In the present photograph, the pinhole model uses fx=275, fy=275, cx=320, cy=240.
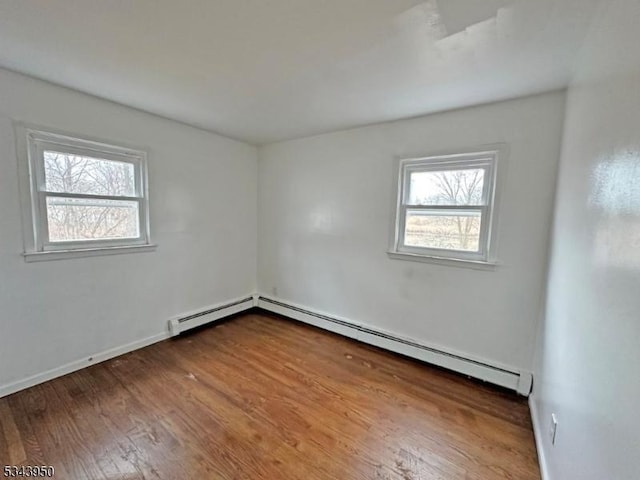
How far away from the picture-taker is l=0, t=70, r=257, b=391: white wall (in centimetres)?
208

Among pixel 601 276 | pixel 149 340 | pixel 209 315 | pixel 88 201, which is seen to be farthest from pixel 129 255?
pixel 601 276

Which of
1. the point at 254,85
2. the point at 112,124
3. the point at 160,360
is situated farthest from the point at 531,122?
the point at 160,360

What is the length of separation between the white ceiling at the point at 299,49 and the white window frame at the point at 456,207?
17.7 inches

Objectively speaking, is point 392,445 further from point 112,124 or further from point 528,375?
point 112,124

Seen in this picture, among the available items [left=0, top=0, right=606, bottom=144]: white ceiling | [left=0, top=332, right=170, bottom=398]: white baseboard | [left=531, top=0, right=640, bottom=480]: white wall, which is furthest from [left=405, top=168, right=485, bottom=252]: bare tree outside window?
[left=0, top=332, right=170, bottom=398]: white baseboard

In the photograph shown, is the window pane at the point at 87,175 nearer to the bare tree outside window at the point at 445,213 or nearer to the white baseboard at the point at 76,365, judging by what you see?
the white baseboard at the point at 76,365

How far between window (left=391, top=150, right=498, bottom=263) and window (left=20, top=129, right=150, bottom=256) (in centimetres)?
270

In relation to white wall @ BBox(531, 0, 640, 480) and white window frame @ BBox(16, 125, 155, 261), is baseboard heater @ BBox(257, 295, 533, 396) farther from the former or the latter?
white window frame @ BBox(16, 125, 155, 261)

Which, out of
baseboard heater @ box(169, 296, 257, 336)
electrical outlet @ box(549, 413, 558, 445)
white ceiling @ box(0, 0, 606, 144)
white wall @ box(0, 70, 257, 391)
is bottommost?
baseboard heater @ box(169, 296, 257, 336)

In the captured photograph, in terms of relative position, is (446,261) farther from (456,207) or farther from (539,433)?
(539,433)

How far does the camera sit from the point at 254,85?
7.02 feet

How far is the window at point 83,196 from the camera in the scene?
2180 mm

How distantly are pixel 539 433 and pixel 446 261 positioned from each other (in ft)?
4.42

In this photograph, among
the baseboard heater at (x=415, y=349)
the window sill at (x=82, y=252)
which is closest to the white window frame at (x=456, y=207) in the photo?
the baseboard heater at (x=415, y=349)
